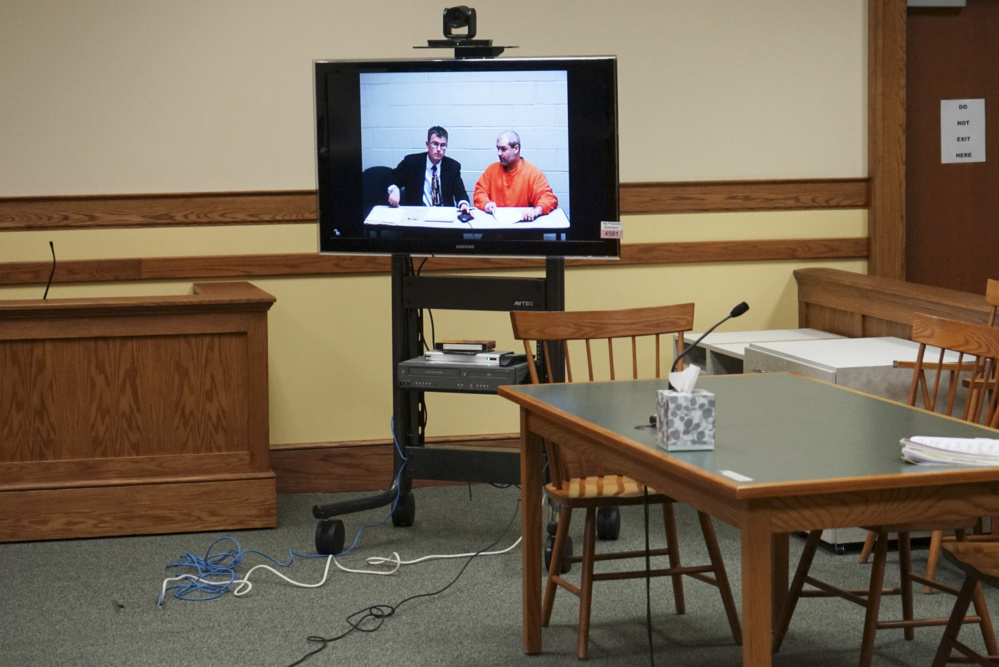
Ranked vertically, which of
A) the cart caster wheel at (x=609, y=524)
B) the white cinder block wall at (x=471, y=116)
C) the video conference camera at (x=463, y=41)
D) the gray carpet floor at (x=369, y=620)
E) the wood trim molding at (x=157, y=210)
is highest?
the video conference camera at (x=463, y=41)

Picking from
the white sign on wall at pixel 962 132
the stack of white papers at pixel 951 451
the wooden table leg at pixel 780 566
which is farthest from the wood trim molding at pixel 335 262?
the stack of white papers at pixel 951 451

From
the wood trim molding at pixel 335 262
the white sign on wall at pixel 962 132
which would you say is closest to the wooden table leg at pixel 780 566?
the wood trim molding at pixel 335 262

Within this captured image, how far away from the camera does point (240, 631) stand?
333cm

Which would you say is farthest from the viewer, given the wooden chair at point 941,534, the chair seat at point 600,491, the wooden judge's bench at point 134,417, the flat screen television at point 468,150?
the wooden judge's bench at point 134,417

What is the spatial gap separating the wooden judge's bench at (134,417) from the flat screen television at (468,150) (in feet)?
1.80

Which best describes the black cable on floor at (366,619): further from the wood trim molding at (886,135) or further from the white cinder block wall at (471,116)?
the wood trim molding at (886,135)

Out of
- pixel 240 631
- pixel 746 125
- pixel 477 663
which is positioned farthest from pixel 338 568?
pixel 746 125

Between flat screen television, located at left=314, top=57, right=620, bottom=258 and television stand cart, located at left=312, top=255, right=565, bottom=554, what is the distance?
0.12 meters

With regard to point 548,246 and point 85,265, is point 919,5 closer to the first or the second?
point 548,246

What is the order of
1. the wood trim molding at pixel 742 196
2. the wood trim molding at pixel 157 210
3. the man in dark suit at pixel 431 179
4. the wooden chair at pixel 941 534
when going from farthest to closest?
1. the wood trim molding at pixel 742 196
2. the wood trim molding at pixel 157 210
3. the man in dark suit at pixel 431 179
4. the wooden chair at pixel 941 534

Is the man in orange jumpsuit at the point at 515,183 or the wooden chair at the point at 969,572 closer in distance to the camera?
the wooden chair at the point at 969,572

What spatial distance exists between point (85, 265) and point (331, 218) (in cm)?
126

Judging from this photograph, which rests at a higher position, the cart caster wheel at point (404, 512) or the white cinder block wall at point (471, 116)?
the white cinder block wall at point (471, 116)

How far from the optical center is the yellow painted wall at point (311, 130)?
190 inches
